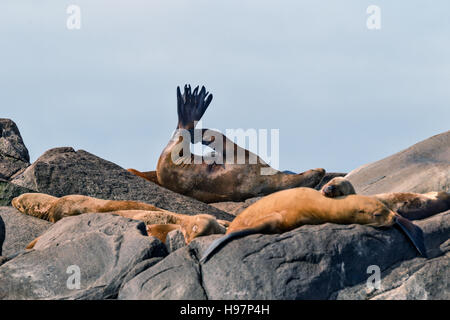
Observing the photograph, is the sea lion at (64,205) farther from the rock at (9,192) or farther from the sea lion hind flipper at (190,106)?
the sea lion hind flipper at (190,106)

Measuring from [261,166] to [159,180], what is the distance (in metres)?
1.77

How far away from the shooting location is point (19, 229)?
9477 mm

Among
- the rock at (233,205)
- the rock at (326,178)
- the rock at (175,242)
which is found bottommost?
the rock at (233,205)

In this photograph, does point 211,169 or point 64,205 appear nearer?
point 64,205

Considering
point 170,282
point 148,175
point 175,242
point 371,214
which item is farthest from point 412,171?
point 170,282

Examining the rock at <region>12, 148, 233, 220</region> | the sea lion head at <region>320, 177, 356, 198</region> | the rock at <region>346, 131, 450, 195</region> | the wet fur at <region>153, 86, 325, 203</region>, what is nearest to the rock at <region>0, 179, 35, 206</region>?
the rock at <region>12, 148, 233, 220</region>

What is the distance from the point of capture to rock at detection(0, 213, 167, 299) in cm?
669

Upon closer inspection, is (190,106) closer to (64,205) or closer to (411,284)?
(64,205)

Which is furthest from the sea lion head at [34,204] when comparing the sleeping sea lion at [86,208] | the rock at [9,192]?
the rock at [9,192]

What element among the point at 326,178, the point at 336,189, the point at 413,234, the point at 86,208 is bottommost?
the point at 326,178

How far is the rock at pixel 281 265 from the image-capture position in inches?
245

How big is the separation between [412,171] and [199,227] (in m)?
4.45

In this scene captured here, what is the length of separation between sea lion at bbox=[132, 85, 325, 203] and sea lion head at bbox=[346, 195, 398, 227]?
5.86m

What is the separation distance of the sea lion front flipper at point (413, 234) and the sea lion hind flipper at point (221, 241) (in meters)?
1.35
